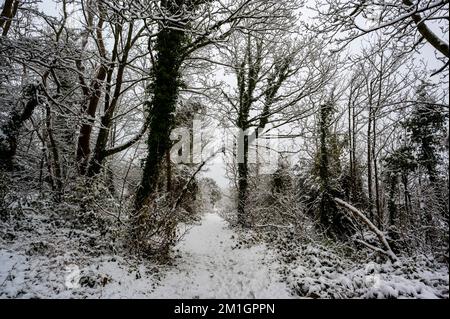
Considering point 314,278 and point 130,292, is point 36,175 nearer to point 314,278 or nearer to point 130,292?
point 130,292

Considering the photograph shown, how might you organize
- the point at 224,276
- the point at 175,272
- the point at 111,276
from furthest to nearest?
the point at 224,276, the point at 175,272, the point at 111,276

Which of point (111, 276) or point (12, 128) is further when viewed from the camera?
point (12, 128)

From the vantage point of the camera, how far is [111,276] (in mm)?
5289

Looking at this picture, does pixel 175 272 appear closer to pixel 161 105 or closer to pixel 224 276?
pixel 224 276

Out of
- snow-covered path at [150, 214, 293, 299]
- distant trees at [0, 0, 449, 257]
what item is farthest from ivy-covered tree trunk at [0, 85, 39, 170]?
snow-covered path at [150, 214, 293, 299]

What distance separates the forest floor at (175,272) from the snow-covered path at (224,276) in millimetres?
21

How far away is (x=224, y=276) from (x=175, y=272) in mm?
1213

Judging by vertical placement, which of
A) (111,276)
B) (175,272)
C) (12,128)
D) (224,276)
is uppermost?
(12,128)

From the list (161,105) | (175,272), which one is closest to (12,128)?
(161,105)

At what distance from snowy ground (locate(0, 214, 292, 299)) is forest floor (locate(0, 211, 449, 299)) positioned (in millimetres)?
16

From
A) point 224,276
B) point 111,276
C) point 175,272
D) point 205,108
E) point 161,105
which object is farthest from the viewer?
point 205,108

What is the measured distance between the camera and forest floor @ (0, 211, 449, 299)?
437 centimetres

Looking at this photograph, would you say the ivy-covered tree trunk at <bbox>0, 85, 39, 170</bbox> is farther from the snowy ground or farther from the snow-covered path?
the snow-covered path
